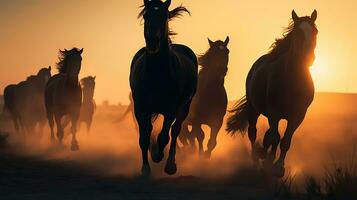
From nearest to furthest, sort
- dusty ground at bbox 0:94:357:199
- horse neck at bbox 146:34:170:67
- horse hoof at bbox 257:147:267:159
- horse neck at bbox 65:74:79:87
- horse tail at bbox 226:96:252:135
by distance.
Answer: dusty ground at bbox 0:94:357:199 < horse neck at bbox 146:34:170:67 < horse hoof at bbox 257:147:267:159 < horse tail at bbox 226:96:252:135 < horse neck at bbox 65:74:79:87

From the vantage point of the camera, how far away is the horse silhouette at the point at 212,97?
589 inches

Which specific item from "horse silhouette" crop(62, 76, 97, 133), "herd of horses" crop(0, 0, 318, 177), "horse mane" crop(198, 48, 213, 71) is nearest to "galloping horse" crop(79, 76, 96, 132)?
"horse silhouette" crop(62, 76, 97, 133)

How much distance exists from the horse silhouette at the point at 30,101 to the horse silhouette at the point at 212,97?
8.75 metres

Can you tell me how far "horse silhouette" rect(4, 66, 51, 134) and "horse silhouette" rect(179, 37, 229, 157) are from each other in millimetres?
8752

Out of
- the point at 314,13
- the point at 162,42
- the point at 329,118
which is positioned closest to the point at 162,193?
the point at 162,42

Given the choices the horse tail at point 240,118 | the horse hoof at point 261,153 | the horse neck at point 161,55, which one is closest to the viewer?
the horse neck at point 161,55

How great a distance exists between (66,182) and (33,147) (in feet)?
31.1

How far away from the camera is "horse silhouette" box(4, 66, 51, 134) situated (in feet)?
73.6

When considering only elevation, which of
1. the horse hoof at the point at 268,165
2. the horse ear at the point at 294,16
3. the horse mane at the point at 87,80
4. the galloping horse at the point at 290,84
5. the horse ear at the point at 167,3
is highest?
the horse mane at the point at 87,80

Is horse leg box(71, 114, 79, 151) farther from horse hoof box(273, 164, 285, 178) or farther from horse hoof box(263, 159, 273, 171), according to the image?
horse hoof box(273, 164, 285, 178)

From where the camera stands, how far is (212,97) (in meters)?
15.0

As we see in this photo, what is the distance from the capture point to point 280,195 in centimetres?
810

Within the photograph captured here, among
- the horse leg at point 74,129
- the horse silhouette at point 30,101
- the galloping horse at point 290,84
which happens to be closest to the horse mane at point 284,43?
the galloping horse at point 290,84

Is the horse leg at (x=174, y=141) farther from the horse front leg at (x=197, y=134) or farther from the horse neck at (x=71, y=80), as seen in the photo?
the horse neck at (x=71, y=80)
